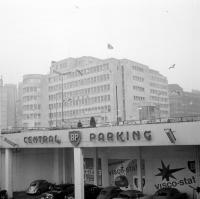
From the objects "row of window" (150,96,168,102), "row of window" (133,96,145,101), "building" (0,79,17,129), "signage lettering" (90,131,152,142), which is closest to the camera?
"signage lettering" (90,131,152,142)

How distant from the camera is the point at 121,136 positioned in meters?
23.1

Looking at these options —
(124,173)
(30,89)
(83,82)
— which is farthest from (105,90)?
(124,173)

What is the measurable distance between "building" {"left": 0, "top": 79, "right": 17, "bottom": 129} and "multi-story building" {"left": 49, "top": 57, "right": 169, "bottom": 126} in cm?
3290

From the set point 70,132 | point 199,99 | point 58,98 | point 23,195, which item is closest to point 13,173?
point 23,195

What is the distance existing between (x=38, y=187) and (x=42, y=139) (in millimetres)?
5999

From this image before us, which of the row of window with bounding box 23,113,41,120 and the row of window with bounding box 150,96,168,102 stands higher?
the row of window with bounding box 150,96,168,102

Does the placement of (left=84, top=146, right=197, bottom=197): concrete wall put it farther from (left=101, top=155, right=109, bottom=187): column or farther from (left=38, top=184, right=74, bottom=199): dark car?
(left=38, top=184, right=74, bottom=199): dark car

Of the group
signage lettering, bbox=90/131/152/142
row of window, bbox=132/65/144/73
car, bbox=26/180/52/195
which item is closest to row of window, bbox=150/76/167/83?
row of window, bbox=132/65/144/73

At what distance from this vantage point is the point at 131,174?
29812mm

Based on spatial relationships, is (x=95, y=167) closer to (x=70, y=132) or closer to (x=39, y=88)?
(x=70, y=132)

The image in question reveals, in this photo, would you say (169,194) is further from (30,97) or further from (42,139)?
(30,97)

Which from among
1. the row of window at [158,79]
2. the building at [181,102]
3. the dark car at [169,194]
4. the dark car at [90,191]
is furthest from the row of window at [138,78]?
the dark car at [169,194]

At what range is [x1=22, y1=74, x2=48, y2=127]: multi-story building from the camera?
117 m

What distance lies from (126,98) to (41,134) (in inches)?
2754
